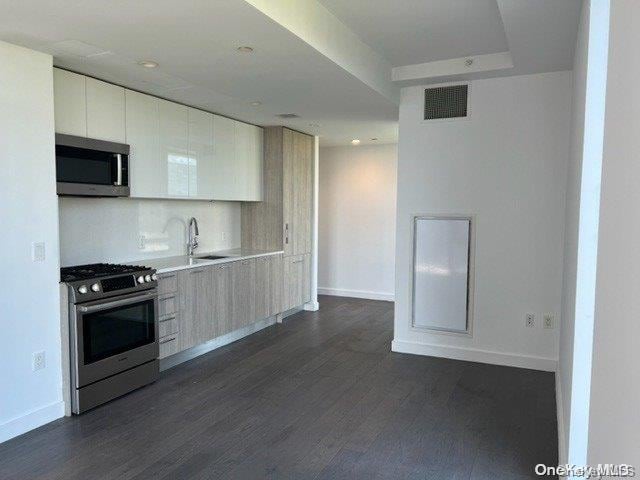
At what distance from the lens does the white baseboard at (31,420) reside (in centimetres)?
292

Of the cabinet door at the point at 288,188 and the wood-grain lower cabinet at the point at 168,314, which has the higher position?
the cabinet door at the point at 288,188

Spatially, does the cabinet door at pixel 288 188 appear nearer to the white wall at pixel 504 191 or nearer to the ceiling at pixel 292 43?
the ceiling at pixel 292 43

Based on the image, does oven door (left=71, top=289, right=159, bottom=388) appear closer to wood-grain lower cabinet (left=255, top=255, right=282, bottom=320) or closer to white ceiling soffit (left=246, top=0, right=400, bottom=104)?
wood-grain lower cabinet (left=255, top=255, right=282, bottom=320)

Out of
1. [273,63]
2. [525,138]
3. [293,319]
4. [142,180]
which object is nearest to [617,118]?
[273,63]

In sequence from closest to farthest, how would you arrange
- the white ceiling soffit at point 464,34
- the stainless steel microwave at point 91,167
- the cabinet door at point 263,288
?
the white ceiling soffit at point 464,34 → the stainless steel microwave at point 91,167 → the cabinet door at point 263,288

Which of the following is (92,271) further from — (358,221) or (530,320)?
(358,221)

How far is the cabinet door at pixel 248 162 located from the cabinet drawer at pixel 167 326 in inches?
70.4

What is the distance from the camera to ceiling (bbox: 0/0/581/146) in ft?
8.16

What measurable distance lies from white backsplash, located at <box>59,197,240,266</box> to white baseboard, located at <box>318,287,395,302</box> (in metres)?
2.47

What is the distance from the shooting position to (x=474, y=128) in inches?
170

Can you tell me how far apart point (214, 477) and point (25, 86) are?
261cm

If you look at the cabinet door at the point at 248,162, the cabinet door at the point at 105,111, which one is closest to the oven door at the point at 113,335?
the cabinet door at the point at 105,111

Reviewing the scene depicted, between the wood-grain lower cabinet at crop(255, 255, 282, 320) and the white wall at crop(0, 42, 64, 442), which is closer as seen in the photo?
the white wall at crop(0, 42, 64, 442)

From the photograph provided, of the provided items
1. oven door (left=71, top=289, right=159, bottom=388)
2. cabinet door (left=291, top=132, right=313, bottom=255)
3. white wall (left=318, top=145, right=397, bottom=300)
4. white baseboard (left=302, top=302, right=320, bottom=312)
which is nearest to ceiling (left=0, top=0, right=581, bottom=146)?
cabinet door (left=291, top=132, right=313, bottom=255)
